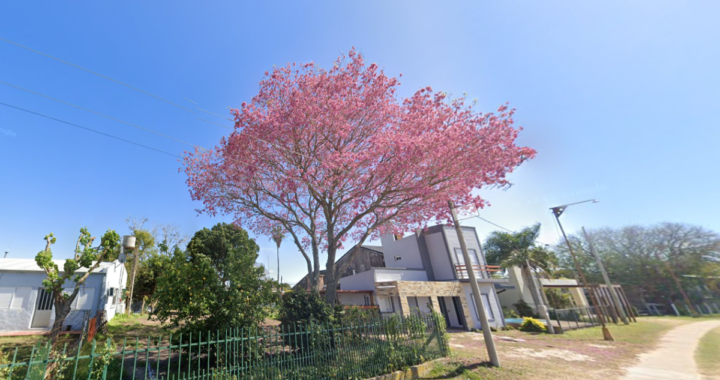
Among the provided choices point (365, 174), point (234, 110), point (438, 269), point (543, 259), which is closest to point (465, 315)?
point (438, 269)

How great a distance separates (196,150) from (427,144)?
34.1 ft

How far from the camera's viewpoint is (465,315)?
2036 cm

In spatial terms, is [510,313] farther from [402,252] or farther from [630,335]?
[402,252]

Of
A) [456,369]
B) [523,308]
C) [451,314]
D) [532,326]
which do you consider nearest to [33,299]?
[456,369]

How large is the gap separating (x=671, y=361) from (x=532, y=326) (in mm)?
10164

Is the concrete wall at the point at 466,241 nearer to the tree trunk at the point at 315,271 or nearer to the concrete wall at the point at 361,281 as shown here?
the concrete wall at the point at 361,281

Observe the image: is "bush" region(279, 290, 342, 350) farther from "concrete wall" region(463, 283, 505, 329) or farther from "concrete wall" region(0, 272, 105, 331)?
"concrete wall" region(0, 272, 105, 331)

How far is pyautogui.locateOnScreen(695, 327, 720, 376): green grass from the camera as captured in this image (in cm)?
939

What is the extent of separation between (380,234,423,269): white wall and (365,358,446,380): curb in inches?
601

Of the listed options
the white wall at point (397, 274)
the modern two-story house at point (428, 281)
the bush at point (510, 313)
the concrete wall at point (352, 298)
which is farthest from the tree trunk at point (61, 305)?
the bush at point (510, 313)

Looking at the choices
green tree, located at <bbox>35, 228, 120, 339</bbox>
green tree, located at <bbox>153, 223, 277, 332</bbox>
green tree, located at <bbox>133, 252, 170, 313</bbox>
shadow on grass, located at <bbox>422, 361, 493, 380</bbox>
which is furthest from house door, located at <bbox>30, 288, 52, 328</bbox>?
shadow on grass, located at <bbox>422, 361, 493, 380</bbox>

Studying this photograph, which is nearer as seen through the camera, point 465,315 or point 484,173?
point 484,173

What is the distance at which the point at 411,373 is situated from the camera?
337 inches

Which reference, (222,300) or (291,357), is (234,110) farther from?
(291,357)
